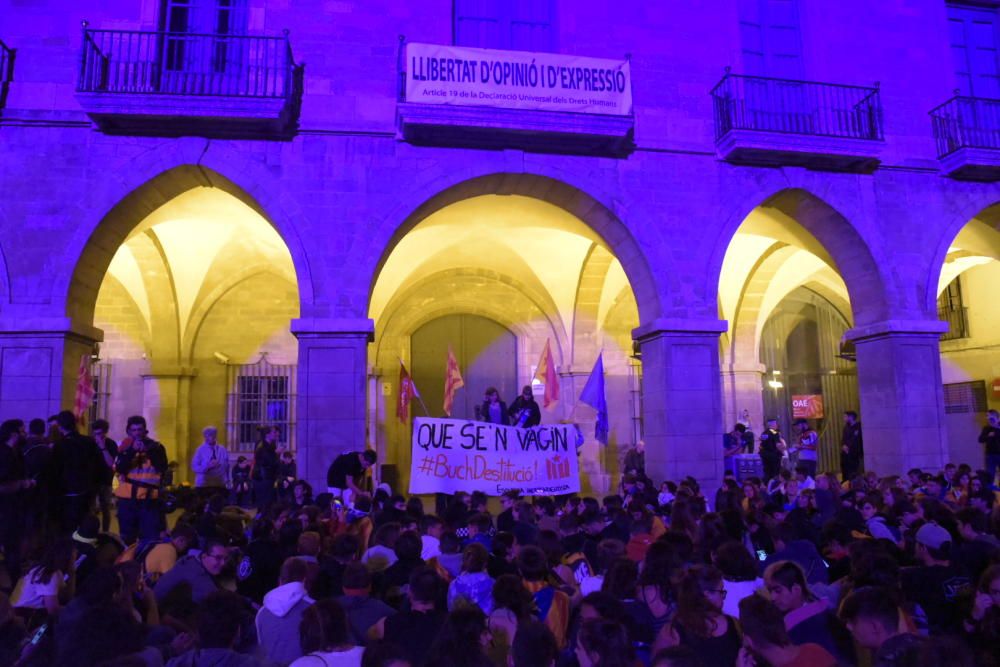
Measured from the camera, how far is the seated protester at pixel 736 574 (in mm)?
4145

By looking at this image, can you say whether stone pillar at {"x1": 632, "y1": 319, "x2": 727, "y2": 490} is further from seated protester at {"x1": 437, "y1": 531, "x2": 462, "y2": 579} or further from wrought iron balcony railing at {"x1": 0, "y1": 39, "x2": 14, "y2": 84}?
wrought iron balcony railing at {"x1": 0, "y1": 39, "x2": 14, "y2": 84}

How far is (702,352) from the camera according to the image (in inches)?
430

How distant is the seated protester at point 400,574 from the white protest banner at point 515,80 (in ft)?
23.4

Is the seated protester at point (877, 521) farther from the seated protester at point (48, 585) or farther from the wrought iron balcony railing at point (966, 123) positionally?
the wrought iron balcony railing at point (966, 123)

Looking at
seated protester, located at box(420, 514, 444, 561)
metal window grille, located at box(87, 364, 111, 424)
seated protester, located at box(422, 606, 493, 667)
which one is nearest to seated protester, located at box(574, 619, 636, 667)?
seated protester, located at box(422, 606, 493, 667)

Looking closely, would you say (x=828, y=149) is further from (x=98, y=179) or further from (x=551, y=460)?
(x=98, y=179)

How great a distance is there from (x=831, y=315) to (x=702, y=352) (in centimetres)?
1046

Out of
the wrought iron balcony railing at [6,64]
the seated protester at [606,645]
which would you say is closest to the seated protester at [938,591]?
the seated protester at [606,645]

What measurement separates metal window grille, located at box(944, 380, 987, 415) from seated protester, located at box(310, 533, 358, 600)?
16232 millimetres

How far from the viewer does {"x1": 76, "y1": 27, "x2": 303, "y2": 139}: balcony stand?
974 centimetres

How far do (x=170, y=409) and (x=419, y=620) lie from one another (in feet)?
44.4

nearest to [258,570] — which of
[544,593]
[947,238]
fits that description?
[544,593]

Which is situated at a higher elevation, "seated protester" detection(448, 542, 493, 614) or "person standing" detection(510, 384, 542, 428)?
"person standing" detection(510, 384, 542, 428)

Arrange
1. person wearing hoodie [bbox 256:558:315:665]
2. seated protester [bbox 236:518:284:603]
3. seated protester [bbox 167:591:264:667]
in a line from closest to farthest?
seated protester [bbox 167:591:264:667] → person wearing hoodie [bbox 256:558:315:665] → seated protester [bbox 236:518:284:603]
